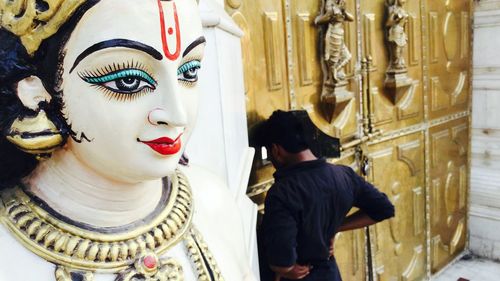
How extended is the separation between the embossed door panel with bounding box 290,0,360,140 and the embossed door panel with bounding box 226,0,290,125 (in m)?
0.09

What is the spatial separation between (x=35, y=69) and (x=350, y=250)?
2305mm

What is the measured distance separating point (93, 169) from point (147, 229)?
121 millimetres

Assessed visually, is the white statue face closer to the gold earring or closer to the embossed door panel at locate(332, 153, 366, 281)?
the gold earring

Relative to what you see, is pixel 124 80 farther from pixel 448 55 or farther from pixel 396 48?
pixel 448 55

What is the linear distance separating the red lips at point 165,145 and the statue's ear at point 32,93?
0.44 ft

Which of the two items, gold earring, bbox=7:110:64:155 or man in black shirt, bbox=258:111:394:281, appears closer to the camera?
gold earring, bbox=7:110:64:155

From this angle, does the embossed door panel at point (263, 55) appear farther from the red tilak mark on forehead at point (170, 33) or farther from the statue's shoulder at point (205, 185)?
the red tilak mark on forehead at point (170, 33)

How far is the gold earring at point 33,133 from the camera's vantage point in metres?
0.62

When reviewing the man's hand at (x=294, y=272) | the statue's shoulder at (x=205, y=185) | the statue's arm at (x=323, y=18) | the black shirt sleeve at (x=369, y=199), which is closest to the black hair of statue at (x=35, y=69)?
the statue's shoulder at (x=205, y=185)

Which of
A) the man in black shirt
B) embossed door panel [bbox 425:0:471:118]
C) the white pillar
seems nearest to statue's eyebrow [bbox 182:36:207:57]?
the white pillar

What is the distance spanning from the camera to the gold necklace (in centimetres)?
65

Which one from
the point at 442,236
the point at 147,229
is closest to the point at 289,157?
the point at 147,229

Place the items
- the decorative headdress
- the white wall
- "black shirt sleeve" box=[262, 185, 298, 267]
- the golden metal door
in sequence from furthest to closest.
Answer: the white wall < the golden metal door < "black shirt sleeve" box=[262, 185, 298, 267] < the decorative headdress

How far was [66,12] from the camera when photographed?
586mm
